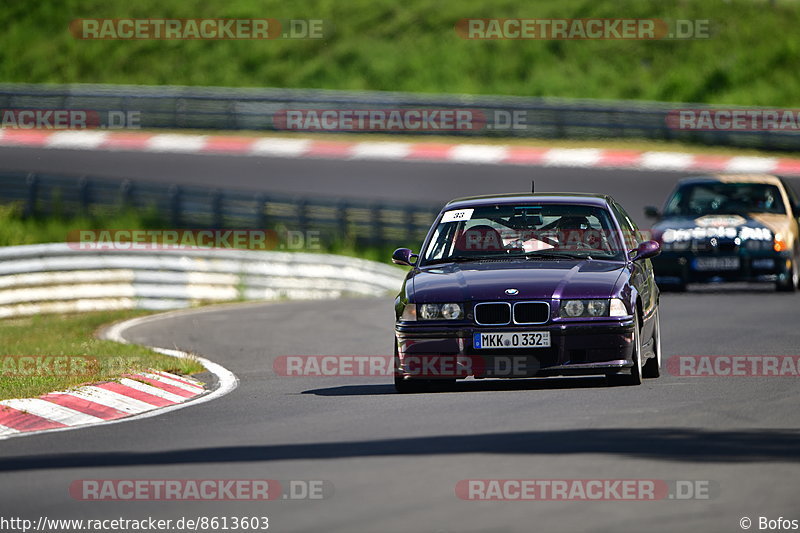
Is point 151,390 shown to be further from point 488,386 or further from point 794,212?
point 794,212

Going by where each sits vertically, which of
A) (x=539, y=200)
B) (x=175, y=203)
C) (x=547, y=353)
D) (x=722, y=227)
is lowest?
(x=547, y=353)

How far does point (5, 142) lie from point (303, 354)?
2188cm

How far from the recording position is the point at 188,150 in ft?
112

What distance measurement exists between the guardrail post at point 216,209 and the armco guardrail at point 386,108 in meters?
7.93

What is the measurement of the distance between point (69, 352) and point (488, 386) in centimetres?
551

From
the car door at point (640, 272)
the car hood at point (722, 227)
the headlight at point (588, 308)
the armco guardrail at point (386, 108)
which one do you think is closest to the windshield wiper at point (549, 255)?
the car door at point (640, 272)

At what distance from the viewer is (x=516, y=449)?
7945mm

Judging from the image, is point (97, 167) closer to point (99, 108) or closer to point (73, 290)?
point (99, 108)

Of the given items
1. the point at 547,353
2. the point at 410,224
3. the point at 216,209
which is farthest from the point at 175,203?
the point at 547,353

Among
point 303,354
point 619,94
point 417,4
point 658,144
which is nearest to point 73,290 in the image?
point 303,354

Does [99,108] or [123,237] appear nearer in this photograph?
[123,237]

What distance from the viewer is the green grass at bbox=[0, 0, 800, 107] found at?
41.7 m

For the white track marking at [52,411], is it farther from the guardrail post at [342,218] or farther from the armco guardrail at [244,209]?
the guardrail post at [342,218]

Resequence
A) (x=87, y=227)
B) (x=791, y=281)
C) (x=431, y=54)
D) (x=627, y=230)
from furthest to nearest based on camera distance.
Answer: (x=431, y=54), (x=87, y=227), (x=791, y=281), (x=627, y=230)
